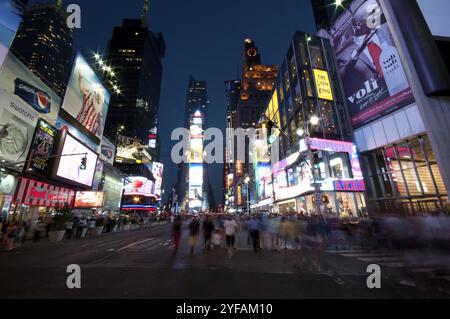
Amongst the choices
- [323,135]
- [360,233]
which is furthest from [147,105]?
[360,233]

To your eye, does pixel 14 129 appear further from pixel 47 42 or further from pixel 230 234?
pixel 47 42

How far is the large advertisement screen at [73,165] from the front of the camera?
28562mm

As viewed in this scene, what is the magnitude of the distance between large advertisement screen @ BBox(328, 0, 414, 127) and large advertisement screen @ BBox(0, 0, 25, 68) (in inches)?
1500

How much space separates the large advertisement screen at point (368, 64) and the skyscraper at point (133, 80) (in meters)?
106

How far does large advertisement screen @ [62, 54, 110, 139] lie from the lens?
3384cm

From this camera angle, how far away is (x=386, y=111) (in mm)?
21297

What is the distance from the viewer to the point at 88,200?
4138cm

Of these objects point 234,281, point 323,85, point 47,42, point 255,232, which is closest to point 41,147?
point 255,232

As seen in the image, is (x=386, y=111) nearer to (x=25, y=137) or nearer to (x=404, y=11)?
(x=404, y=11)

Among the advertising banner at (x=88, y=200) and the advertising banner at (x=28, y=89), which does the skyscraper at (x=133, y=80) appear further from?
the advertising banner at (x=28, y=89)

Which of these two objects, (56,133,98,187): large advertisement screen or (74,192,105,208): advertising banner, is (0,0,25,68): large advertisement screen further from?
(74,192,105,208): advertising banner

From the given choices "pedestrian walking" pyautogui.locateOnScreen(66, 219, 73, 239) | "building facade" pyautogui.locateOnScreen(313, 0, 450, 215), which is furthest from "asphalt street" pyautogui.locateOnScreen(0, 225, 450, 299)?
"pedestrian walking" pyautogui.locateOnScreen(66, 219, 73, 239)

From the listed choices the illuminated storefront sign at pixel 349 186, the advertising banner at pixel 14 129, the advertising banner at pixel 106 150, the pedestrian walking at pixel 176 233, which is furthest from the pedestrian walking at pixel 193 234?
the advertising banner at pixel 106 150

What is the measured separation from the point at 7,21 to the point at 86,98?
17.4 metres
